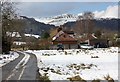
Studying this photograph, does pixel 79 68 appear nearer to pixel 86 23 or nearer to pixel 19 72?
pixel 19 72

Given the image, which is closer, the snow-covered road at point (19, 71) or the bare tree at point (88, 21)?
the snow-covered road at point (19, 71)

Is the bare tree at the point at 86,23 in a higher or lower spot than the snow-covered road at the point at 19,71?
higher

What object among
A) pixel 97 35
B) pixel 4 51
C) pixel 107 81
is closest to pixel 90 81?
pixel 107 81

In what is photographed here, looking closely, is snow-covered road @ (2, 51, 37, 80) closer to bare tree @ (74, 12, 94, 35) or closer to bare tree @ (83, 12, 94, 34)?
bare tree @ (83, 12, 94, 34)

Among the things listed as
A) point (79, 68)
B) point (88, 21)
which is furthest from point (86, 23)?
point (79, 68)

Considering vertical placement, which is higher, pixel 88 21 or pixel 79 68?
pixel 88 21

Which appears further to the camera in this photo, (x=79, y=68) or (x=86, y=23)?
(x=86, y=23)

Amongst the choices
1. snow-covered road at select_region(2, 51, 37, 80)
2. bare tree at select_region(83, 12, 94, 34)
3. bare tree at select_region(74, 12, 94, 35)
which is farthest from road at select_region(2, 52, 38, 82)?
bare tree at select_region(74, 12, 94, 35)

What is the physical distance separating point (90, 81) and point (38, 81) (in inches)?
93.7

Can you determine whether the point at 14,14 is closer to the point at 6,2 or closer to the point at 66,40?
the point at 6,2

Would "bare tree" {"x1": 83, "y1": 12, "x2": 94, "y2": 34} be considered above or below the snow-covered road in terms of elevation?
above

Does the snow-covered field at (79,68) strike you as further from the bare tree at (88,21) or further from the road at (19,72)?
the bare tree at (88,21)

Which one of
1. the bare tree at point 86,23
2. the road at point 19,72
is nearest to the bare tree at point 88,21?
the bare tree at point 86,23

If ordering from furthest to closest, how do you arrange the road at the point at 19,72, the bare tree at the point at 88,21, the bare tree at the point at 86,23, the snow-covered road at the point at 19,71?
the bare tree at the point at 86,23 → the bare tree at the point at 88,21 → the snow-covered road at the point at 19,71 → the road at the point at 19,72
